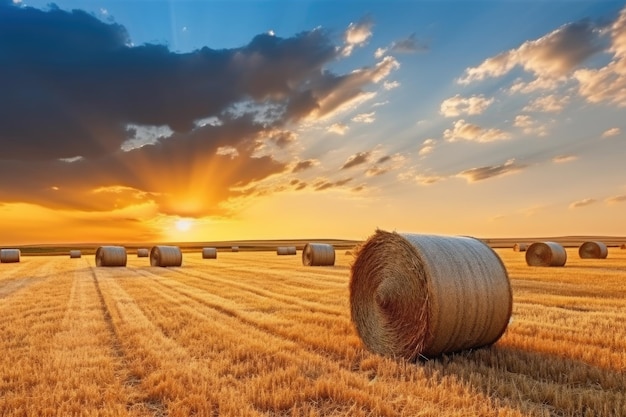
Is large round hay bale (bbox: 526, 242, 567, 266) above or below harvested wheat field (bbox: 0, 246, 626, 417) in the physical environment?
above

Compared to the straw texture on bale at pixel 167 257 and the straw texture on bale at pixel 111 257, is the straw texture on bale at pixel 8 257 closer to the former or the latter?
the straw texture on bale at pixel 111 257

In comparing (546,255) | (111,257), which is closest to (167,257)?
(111,257)

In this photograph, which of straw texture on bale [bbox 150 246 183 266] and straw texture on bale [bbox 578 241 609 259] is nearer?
straw texture on bale [bbox 150 246 183 266]

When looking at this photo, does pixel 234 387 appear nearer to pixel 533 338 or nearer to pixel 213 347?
pixel 213 347

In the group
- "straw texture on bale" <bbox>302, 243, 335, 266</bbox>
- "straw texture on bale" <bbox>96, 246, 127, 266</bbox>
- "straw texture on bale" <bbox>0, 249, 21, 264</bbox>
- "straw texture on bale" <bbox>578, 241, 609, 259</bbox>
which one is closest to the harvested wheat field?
"straw texture on bale" <bbox>302, 243, 335, 266</bbox>

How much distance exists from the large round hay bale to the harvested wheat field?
14620mm

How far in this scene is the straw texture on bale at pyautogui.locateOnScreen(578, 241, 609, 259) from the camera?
33.1m

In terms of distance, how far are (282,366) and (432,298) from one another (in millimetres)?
2264

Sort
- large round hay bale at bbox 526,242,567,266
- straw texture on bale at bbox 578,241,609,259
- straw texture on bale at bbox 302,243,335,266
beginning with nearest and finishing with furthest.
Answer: large round hay bale at bbox 526,242,567,266 < straw texture on bale at bbox 302,243,335,266 < straw texture on bale at bbox 578,241,609,259

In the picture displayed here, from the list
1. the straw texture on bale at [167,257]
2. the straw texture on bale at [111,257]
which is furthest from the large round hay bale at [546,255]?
the straw texture on bale at [111,257]

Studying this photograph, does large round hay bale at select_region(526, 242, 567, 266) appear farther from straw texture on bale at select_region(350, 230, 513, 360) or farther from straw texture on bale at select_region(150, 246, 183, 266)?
straw texture on bale at select_region(150, 246, 183, 266)

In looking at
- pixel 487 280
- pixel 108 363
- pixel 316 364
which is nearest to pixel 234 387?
pixel 316 364

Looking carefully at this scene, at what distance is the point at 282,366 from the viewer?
20.9ft

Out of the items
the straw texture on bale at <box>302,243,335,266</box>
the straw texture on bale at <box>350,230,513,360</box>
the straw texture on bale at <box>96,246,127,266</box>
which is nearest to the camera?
the straw texture on bale at <box>350,230,513,360</box>
